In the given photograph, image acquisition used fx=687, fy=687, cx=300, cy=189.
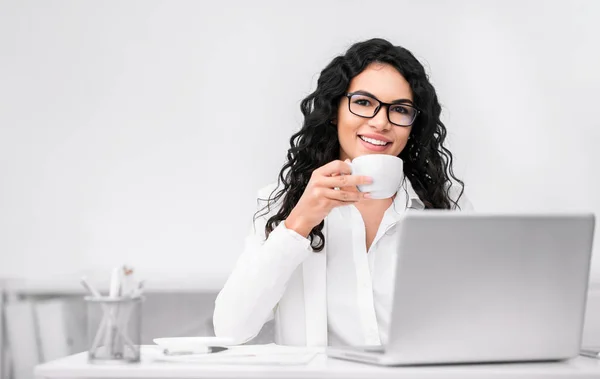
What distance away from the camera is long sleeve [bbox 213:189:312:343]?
4.84ft

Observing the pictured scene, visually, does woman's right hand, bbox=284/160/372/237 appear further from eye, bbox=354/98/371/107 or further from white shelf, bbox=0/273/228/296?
white shelf, bbox=0/273/228/296

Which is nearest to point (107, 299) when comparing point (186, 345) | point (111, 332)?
point (111, 332)

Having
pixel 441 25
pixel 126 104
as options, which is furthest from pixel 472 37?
pixel 126 104

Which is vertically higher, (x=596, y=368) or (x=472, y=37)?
(x=472, y=37)

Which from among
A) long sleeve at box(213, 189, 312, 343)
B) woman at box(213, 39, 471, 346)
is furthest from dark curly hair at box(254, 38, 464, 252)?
long sleeve at box(213, 189, 312, 343)

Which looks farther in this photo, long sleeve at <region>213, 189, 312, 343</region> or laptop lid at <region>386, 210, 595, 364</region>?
long sleeve at <region>213, 189, 312, 343</region>

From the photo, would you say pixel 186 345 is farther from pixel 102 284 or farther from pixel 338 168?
pixel 102 284

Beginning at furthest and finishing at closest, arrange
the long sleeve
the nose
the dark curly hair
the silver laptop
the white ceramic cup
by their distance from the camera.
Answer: the dark curly hair, the nose, the long sleeve, the white ceramic cup, the silver laptop

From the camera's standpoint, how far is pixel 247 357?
3.50ft

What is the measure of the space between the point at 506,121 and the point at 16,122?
185cm

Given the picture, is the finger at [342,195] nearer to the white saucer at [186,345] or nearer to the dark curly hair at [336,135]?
the white saucer at [186,345]

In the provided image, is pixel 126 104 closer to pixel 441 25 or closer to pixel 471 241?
pixel 441 25

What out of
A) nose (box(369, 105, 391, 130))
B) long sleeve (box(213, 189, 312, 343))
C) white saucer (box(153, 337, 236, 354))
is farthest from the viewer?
nose (box(369, 105, 391, 130))

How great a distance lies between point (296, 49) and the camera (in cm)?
257
